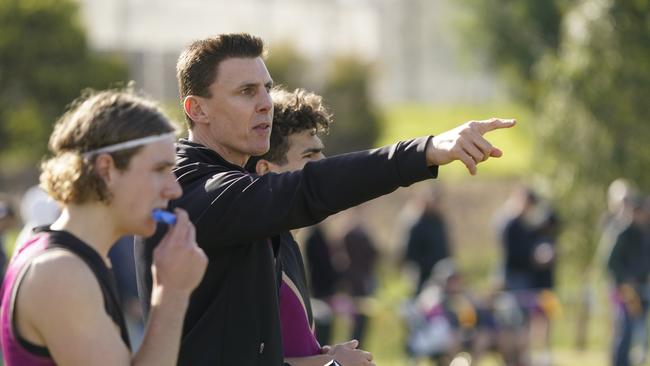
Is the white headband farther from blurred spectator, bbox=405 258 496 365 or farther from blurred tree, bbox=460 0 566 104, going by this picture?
blurred tree, bbox=460 0 566 104

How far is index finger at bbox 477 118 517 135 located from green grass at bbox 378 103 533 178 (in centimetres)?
3076

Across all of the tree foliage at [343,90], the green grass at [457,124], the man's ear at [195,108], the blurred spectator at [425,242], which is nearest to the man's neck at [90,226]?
the man's ear at [195,108]

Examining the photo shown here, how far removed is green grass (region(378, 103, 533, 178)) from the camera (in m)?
40.5

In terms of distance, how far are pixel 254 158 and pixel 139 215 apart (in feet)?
5.63

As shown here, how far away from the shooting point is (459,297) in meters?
15.3

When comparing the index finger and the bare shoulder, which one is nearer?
the bare shoulder

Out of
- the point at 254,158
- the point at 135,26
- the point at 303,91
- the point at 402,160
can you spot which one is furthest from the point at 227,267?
the point at 135,26

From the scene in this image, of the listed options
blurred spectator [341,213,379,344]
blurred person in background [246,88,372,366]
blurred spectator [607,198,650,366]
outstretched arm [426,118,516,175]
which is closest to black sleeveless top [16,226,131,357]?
outstretched arm [426,118,516,175]

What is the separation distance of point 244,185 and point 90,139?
0.73 meters

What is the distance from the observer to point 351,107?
40.2m

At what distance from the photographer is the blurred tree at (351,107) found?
39188 millimetres

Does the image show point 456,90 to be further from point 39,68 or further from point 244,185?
point 244,185

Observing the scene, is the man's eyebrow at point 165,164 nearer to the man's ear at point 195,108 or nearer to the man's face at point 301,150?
the man's ear at point 195,108

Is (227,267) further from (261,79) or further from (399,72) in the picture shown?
(399,72)
